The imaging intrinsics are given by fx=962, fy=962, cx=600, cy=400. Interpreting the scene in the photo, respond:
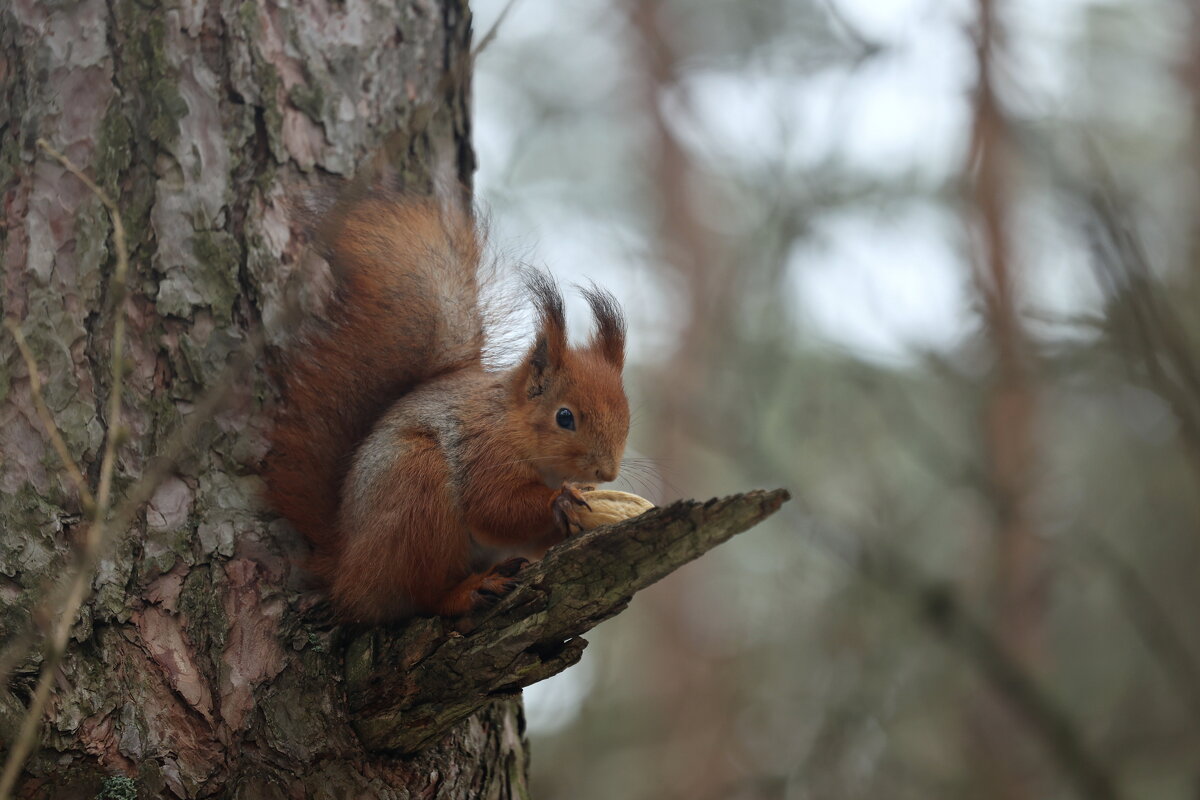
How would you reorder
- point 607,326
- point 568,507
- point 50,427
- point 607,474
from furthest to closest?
point 607,326 < point 607,474 < point 568,507 < point 50,427

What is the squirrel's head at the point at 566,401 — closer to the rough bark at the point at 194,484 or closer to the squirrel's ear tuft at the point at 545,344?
the squirrel's ear tuft at the point at 545,344

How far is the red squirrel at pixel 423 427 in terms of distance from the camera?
161 cm

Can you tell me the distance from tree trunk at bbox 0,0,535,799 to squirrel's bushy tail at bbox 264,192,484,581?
0.06m

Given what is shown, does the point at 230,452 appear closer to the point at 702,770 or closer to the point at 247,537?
the point at 247,537

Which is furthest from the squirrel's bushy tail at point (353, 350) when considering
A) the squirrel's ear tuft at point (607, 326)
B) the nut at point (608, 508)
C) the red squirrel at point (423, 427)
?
the nut at point (608, 508)

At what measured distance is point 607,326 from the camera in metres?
2.06

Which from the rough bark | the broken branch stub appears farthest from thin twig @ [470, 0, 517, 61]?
the broken branch stub

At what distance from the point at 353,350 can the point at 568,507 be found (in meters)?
0.47

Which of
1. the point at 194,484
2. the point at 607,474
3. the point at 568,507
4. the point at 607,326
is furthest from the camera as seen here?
the point at 607,326

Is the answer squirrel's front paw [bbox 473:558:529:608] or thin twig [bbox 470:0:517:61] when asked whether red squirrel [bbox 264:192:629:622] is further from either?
thin twig [bbox 470:0:517:61]

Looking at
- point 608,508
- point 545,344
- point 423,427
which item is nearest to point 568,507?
point 608,508

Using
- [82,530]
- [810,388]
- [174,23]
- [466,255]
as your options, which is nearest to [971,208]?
[810,388]

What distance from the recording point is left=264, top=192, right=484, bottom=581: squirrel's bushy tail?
1.65 meters

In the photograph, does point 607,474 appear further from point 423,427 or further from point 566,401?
point 423,427
